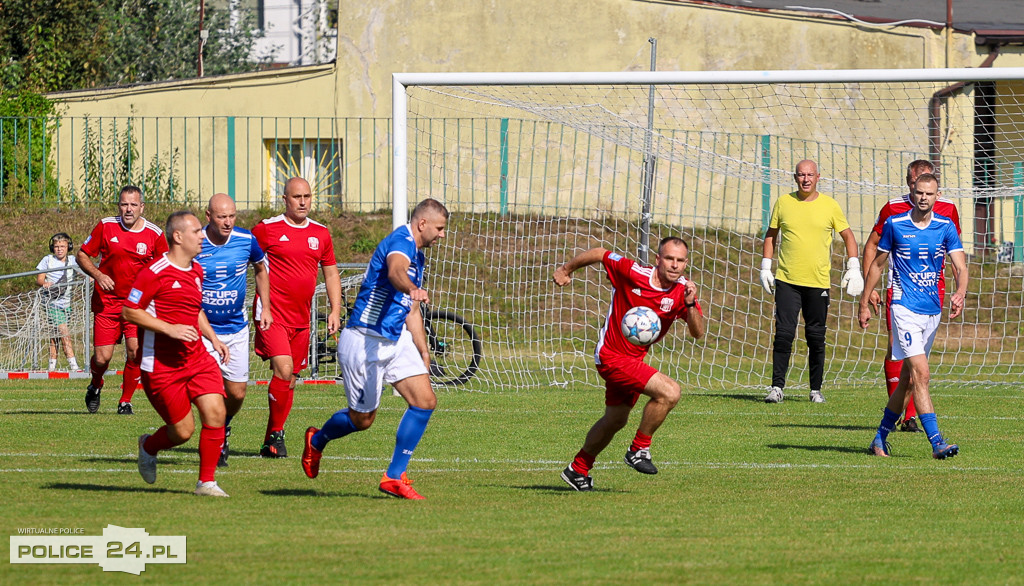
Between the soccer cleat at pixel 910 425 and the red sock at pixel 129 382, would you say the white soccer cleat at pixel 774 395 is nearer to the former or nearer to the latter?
the soccer cleat at pixel 910 425

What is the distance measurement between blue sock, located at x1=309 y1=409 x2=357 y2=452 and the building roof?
68.0 ft

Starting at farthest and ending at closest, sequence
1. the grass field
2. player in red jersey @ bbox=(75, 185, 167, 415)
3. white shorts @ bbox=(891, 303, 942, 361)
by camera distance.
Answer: player in red jersey @ bbox=(75, 185, 167, 415)
white shorts @ bbox=(891, 303, 942, 361)
the grass field

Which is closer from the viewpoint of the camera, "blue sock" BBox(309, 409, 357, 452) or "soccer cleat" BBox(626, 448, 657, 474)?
"blue sock" BBox(309, 409, 357, 452)

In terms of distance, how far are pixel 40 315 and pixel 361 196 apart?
30.8ft

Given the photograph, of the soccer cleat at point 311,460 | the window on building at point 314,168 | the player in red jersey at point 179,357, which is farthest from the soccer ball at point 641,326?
the window on building at point 314,168

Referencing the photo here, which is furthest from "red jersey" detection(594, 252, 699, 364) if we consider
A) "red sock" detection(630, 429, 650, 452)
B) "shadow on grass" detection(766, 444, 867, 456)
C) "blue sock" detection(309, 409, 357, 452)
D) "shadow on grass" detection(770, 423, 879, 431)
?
"shadow on grass" detection(770, 423, 879, 431)

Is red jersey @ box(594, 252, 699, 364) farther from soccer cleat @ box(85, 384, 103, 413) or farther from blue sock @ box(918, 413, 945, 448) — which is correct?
soccer cleat @ box(85, 384, 103, 413)

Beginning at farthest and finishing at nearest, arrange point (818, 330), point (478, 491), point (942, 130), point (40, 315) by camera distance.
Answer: point (942, 130)
point (40, 315)
point (818, 330)
point (478, 491)

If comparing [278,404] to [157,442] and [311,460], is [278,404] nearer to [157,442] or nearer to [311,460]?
[311,460]

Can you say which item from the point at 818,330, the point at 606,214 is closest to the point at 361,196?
the point at 606,214

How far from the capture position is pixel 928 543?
20.8 feet

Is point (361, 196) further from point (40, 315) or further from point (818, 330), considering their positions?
point (818, 330)

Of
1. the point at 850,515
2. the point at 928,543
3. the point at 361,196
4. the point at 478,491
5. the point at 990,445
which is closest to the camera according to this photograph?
the point at 928,543

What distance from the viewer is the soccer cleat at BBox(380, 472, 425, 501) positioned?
7590 mm
